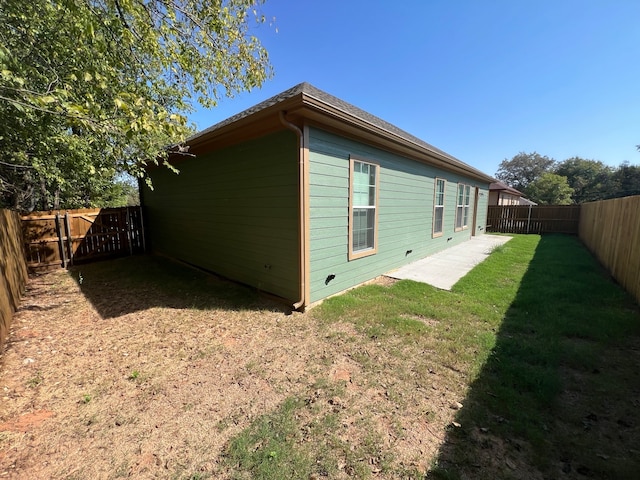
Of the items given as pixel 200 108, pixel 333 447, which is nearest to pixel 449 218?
pixel 200 108

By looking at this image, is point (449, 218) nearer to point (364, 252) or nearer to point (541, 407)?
point (364, 252)

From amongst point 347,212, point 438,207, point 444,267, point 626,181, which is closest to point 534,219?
point 438,207

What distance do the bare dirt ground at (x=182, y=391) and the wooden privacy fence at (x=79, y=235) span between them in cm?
450

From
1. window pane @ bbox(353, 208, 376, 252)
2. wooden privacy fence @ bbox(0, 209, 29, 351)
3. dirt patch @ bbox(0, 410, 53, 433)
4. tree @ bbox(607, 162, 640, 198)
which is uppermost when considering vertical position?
tree @ bbox(607, 162, 640, 198)

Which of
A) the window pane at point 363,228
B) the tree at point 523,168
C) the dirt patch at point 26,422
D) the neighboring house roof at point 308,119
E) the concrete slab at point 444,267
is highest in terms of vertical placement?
the tree at point 523,168

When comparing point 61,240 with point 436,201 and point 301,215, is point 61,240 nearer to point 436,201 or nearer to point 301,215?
point 301,215

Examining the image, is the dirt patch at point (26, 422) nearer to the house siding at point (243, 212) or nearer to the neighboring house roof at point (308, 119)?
the house siding at point (243, 212)

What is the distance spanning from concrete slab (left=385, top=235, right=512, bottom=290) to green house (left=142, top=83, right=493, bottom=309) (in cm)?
33

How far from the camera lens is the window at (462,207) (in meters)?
10.2

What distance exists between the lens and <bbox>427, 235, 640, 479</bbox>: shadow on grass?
1705 millimetres

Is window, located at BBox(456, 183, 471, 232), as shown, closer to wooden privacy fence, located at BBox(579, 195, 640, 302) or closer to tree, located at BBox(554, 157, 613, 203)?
wooden privacy fence, located at BBox(579, 195, 640, 302)

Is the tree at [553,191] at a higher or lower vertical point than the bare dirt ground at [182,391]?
higher

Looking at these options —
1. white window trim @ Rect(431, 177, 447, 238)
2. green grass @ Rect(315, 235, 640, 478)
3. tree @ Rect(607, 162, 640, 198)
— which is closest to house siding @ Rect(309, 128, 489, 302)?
white window trim @ Rect(431, 177, 447, 238)

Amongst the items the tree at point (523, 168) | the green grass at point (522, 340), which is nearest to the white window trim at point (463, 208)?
the green grass at point (522, 340)
